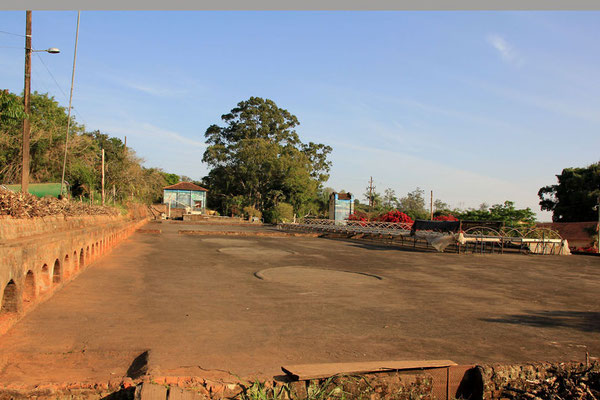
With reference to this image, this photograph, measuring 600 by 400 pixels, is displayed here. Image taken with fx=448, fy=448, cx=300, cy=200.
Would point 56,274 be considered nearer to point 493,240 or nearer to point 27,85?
point 27,85

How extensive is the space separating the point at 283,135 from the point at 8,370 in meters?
58.0

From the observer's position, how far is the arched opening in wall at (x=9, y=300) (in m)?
4.48

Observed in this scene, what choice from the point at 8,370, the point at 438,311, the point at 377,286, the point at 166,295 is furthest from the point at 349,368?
the point at 377,286

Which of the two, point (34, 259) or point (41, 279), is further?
point (41, 279)

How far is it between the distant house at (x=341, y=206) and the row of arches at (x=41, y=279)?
27221 millimetres

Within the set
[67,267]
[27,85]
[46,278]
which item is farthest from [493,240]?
[27,85]

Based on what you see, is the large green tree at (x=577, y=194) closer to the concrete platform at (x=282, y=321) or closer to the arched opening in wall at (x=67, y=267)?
the concrete platform at (x=282, y=321)

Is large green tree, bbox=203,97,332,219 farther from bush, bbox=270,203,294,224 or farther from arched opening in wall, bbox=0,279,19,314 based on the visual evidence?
arched opening in wall, bbox=0,279,19,314

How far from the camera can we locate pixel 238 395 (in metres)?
3.13

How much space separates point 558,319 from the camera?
5.88m

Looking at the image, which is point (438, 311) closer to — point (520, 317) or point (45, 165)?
point (520, 317)

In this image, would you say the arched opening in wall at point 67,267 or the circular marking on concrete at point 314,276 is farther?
the circular marking on concrete at point 314,276

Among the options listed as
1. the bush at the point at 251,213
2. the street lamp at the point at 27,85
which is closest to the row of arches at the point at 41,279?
the street lamp at the point at 27,85

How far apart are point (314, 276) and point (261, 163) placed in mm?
41738
